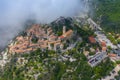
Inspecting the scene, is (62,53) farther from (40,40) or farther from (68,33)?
(40,40)

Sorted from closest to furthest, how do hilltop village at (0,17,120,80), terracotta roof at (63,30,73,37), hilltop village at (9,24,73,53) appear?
hilltop village at (0,17,120,80) < hilltop village at (9,24,73,53) < terracotta roof at (63,30,73,37)

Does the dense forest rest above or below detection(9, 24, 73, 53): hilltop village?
above

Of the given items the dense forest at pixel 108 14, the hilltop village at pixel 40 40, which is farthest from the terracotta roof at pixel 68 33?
the dense forest at pixel 108 14

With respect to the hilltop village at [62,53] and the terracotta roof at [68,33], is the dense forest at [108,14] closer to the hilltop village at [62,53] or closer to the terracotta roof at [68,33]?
the hilltop village at [62,53]

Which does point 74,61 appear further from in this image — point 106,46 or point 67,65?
point 106,46

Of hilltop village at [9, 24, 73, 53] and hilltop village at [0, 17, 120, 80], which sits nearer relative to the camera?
hilltop village at [0, 17, 120, 80]

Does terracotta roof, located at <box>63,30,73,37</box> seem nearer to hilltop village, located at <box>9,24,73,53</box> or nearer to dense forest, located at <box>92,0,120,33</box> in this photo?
hilltop village, located at <box>9,24,73,53</box>

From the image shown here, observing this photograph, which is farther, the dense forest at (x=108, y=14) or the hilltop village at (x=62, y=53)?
the dense forest at (x=108, y=14)

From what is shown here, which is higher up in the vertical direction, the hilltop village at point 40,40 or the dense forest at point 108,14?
the dense forest at point 108,14

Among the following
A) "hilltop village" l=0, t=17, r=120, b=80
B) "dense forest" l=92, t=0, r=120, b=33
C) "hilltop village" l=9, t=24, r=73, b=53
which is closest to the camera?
"hilltop village" l=0, t=17, r=120, b=80

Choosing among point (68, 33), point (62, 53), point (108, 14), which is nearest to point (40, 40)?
point (68, 33)

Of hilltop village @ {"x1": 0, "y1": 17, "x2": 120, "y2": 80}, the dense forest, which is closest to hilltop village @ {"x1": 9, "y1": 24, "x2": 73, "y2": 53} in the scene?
hilltop village @ {"x1": 0, "y1": 17, "x2": 120, "y2": 80}

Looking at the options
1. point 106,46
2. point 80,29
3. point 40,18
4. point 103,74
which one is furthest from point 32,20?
point 103,74
